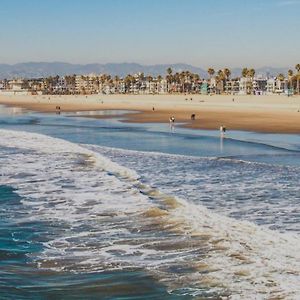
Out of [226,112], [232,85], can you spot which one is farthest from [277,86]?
[226,112]

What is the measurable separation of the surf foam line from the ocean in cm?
2

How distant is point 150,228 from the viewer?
34.0 feet

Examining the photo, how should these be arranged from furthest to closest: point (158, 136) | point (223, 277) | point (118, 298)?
point (158, 136)
point (223, 277)
point (118, 298)

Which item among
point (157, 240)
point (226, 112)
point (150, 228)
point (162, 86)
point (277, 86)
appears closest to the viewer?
point (157, 240)

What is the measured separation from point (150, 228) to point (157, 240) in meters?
0.87

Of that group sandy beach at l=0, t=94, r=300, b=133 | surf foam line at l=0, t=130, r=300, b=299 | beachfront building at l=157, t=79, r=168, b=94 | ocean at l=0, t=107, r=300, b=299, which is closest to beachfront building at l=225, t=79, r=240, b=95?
beachfront building at l=157, t=79, r=168, b=94

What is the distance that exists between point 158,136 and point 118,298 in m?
24.9

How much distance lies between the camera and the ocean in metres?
7.37

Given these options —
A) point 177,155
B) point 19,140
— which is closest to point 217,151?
point 177,155

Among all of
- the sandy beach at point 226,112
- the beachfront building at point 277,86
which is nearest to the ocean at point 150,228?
the sandy beach at point 226,112

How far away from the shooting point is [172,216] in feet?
36.8

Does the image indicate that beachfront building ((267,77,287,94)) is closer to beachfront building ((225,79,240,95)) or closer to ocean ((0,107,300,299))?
beachfront building ((225,79,240,95))

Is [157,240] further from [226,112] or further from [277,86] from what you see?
[277,86]

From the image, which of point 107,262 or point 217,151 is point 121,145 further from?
point 107,262
